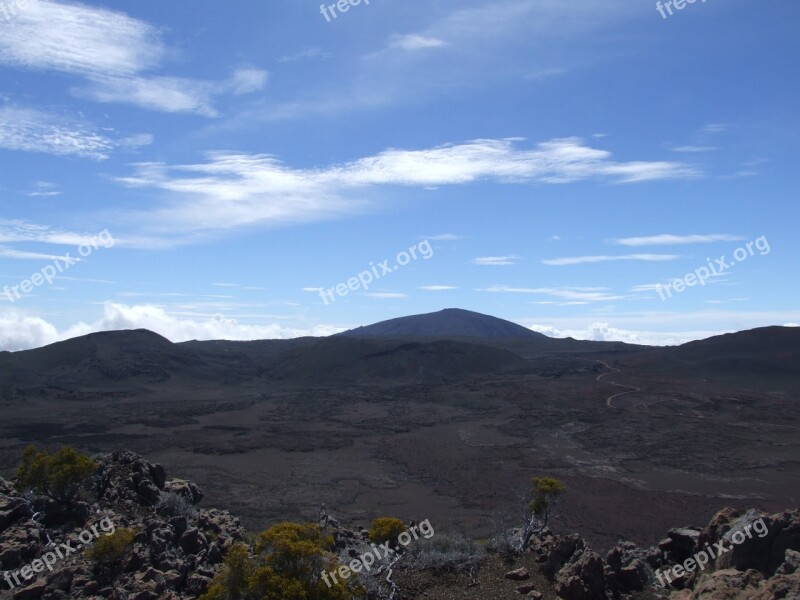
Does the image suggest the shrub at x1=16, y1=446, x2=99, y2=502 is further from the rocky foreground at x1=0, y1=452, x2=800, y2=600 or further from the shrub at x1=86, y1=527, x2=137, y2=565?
the shrub at x1=86, y1=527, x2=137, y2=565

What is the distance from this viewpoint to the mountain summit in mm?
171500

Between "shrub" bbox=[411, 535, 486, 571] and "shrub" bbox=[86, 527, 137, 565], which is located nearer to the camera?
"shrub" bbox=[86, 527, 137, 565]

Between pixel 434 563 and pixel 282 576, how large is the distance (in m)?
3.76

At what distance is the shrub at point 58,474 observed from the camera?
13.1 meters

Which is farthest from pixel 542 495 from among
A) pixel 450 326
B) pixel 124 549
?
pixel 450 326

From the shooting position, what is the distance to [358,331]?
178m

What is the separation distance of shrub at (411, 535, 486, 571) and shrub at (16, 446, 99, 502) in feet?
24.4

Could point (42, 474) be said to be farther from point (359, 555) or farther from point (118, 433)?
point (118, 433)

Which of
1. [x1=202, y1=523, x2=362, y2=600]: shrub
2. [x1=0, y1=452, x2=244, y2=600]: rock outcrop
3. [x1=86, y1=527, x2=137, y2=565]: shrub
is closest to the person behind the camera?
[x1=202, y1=523, x2=362, y2=600]: shrub

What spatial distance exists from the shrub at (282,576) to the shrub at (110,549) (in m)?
2.06

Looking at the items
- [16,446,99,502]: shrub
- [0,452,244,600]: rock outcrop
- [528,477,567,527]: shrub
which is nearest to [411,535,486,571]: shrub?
[528,477,567,527]: shrub

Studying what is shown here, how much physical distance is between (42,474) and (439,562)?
8709 millimetres

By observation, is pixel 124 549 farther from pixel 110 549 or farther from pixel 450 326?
pixel 450 326

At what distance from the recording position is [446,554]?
459 inches
